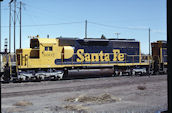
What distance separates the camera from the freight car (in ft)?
60.5

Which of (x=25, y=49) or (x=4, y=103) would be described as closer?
(x=4, y=103)

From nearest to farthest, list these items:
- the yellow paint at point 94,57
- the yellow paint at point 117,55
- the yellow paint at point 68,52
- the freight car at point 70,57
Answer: the freight car at point 70,57 → the yellow paint at point 68,52 → the yellow paint at point 94,57 → the yellow paint at point 117,55

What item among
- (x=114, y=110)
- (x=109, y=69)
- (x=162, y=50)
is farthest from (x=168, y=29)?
(x=162, y=50)

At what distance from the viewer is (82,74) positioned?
20.5 metres

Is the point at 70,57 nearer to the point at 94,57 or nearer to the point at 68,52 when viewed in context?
the point at 68,52

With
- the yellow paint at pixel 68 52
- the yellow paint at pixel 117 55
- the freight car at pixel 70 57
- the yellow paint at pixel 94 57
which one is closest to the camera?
the freight car at pixel 70 57

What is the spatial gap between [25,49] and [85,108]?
11635 mm

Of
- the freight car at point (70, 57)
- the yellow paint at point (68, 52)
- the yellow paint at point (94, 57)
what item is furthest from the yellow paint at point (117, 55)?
the yellow paint at point (68, 52)

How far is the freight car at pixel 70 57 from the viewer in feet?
60.5

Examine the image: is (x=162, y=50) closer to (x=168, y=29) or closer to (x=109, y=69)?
(x=109, y=69)

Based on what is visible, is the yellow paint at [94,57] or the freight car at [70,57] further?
the yellow paint at [94,57]

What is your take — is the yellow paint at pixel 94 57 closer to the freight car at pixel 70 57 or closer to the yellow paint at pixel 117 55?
the freight car at pixel 70 57

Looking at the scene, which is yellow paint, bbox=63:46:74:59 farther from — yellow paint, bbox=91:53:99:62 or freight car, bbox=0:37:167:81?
yellow paint, bbox=91:53:99:62

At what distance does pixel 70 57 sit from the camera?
1997cm
